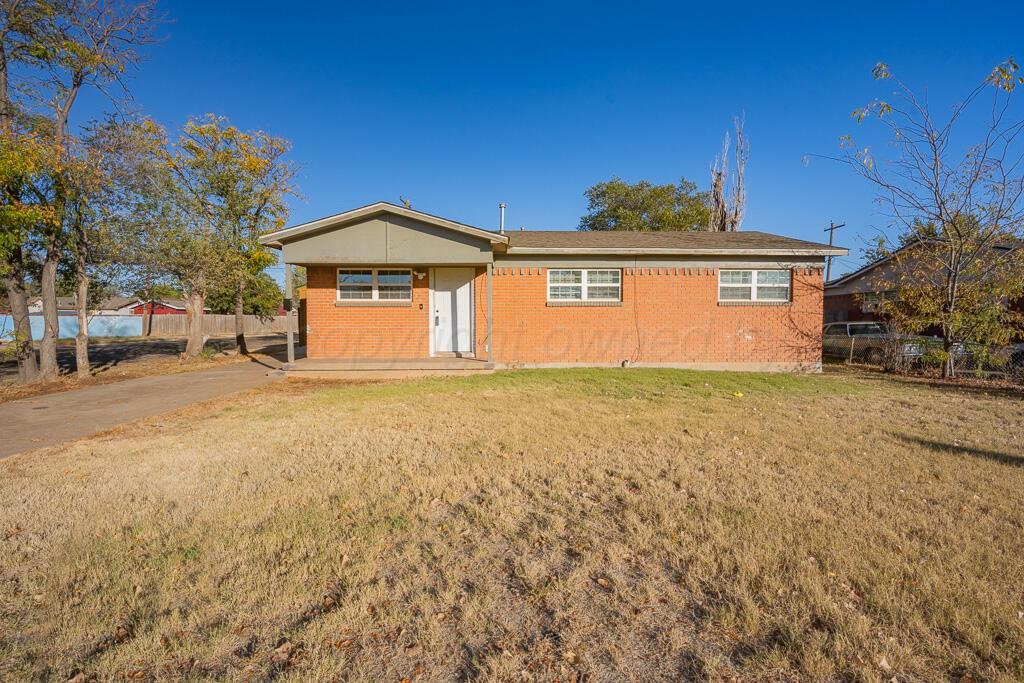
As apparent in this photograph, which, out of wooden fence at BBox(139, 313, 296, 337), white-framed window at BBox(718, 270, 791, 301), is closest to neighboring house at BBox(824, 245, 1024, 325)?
white-framed window at BBox(718, 270, 791, 301)

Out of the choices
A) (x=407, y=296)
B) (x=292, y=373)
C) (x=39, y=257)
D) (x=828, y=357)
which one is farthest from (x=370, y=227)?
(x=828, y=357)

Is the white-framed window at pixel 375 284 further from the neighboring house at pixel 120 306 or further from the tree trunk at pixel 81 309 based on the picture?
the neighboring house at pixel 120 306

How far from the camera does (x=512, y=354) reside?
1306 centimetres

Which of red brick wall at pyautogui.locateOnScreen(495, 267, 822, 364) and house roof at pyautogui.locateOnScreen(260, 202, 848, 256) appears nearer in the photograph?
house roof at pyautogui.locateOnScreen(260, 202, 848, 256)

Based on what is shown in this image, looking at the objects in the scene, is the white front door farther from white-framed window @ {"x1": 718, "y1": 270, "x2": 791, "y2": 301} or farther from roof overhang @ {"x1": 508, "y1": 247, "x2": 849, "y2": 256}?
white-framed window @ {"x1": 718, "y1": 270, "x2": 791, "y2": 301}

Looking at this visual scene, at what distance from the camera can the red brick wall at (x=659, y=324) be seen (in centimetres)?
1303

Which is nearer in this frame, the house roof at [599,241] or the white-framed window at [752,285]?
the house roof at [599,241]

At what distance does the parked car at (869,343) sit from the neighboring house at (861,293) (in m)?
0.67

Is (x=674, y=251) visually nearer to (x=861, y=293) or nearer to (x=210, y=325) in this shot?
(x=861, y=293)

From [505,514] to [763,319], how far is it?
1176 cm

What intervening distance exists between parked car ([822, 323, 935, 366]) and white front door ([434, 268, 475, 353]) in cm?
1188

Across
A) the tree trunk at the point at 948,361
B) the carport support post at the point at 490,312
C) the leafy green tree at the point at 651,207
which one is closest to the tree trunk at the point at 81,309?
the carport support post at the point at 490,312

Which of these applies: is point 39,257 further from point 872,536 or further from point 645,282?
point 872,536

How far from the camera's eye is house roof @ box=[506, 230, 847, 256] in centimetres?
1268
